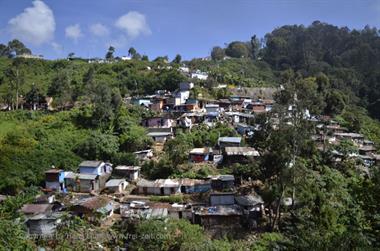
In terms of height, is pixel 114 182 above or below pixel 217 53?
below

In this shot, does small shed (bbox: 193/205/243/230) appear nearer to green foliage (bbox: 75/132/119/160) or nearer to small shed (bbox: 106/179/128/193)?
small shed (bbox: 106/179/128/193)

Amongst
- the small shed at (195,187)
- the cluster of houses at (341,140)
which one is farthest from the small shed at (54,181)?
the cluster of houses at (341,140)

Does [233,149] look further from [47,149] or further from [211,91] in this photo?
[211,91]

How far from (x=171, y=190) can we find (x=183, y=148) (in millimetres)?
4110

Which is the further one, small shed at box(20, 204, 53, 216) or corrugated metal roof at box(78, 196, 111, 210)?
corrugated metal roof at box(78, 196, 111, 210)

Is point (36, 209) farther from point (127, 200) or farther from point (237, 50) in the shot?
point (237, 50)

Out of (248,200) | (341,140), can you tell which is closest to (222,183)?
(248,200)

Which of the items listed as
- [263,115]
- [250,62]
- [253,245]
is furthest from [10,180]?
[250,62]

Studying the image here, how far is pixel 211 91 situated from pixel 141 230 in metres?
33.0

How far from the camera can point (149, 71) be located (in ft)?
181

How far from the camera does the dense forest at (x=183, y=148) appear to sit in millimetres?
11248

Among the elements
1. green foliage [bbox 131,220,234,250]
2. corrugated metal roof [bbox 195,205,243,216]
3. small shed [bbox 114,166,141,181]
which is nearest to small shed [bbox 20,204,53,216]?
green foliage [bbox 131,220,234,250]

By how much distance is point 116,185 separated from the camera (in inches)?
1024

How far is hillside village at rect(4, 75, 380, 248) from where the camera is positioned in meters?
21.6
